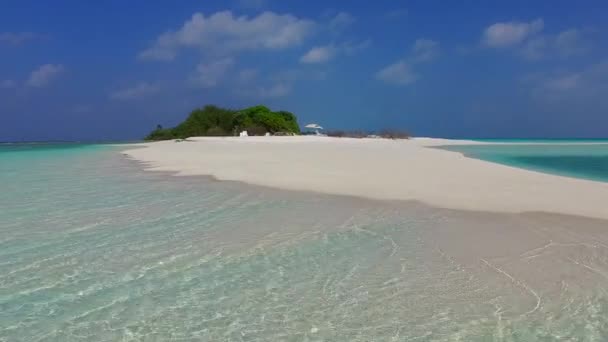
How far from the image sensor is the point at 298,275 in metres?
4.02

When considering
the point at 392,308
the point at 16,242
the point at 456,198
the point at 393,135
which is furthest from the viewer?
the point at 393,135

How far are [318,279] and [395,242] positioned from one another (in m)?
1.55

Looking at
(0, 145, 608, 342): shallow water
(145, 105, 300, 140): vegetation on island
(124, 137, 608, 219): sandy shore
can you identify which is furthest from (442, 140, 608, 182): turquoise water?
(145, 105, 300, 140): vegetation on island

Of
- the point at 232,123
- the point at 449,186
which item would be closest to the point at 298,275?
the point at 449,186

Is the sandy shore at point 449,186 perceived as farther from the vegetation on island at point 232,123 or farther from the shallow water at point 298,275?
the vegetation on island at point 232,123

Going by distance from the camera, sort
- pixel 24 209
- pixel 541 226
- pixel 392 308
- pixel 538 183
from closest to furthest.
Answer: pixel 392 308
pixel 541 226
pixel 24 209
pixel 538 183

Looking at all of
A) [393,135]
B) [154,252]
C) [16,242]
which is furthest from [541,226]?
[393,135]

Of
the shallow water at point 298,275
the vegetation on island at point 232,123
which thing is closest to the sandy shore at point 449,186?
the shallow water at point 298,275

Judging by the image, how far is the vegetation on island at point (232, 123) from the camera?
52.4 m

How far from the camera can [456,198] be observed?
8.10m

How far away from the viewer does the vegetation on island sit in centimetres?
5244

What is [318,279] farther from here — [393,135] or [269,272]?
[393,135]

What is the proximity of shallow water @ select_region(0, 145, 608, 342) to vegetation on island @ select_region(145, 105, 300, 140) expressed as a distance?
149ft

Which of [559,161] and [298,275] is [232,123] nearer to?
[559,161]
